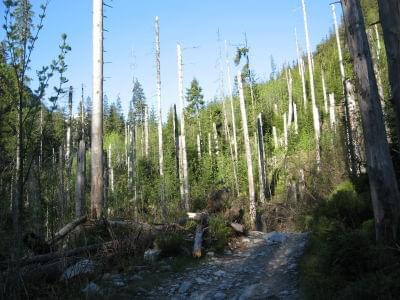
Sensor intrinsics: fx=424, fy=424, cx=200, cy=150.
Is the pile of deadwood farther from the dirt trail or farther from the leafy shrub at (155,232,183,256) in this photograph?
the dirt trail

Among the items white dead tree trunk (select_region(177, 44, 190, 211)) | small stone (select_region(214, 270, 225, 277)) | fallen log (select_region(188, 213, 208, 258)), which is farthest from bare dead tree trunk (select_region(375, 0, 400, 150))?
white dead tree trunk (select_region(177, 44, 190, 211))

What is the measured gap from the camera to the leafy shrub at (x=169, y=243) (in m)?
8.06

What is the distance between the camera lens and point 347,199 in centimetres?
779

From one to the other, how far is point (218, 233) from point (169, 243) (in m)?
1.19

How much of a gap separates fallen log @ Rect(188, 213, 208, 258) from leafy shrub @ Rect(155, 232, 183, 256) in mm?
327

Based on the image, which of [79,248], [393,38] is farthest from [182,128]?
[393,38]

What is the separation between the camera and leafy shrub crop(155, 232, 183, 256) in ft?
26.5

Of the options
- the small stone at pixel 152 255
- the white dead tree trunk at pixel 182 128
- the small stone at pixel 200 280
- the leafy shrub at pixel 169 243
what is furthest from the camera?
the white dead tree trunk at pixel 182 128

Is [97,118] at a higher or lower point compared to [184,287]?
higher

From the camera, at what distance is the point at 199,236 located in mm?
8398

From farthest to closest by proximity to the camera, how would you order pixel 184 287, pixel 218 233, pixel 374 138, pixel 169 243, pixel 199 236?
pixel 218 233 → pixel 199 236 → pixel 169 243 → pixel 184 287 → pixel 374 138

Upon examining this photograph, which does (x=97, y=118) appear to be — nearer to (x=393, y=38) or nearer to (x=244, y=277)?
(x=244, y=277)

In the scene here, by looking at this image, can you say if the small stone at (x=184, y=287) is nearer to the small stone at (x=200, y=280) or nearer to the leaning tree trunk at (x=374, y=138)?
the small stone at (x=200, y=280)

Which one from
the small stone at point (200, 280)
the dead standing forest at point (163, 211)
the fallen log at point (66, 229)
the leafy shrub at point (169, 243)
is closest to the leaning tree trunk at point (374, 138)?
the dead standing forest at point (163, 211)
